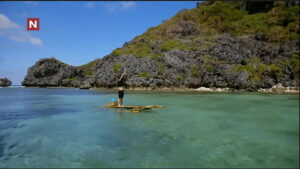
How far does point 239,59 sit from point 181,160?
7890cm

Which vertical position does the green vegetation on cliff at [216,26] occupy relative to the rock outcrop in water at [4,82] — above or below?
above

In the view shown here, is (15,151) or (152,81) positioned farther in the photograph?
(152,81)

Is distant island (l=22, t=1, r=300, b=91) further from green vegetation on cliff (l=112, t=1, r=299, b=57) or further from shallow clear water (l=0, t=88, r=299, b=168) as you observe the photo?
shallow clear water (l=0, t=88, r=299, b=168)

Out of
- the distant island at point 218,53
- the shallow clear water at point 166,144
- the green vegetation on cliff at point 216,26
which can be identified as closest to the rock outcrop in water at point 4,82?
the distant island at point 218,53

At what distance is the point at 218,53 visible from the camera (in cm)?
8519

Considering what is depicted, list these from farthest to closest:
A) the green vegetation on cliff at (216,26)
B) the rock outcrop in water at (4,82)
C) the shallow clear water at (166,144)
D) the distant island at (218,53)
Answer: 1. the rock outcrop in water at (4,82)
2. the green vegetation on cliff at (216,26)
3. the distant island at (218,53)
4. the shallow clear water at (166,144)

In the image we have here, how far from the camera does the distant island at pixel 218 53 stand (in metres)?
73.6

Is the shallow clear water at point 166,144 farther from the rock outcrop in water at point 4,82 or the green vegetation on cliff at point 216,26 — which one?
the rock outcrop in water at point 4,82

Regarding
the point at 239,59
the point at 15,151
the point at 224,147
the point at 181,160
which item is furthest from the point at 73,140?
the point at 239,59

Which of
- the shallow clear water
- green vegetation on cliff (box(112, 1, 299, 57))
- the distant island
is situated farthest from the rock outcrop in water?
the shallow clear water

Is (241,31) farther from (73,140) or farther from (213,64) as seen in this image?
(73,140)

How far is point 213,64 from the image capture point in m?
80.9

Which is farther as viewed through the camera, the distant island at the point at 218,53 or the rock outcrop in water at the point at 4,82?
the rock outcrop in water at the point at 4,82

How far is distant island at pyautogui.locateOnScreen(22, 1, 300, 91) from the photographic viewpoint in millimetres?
73562
